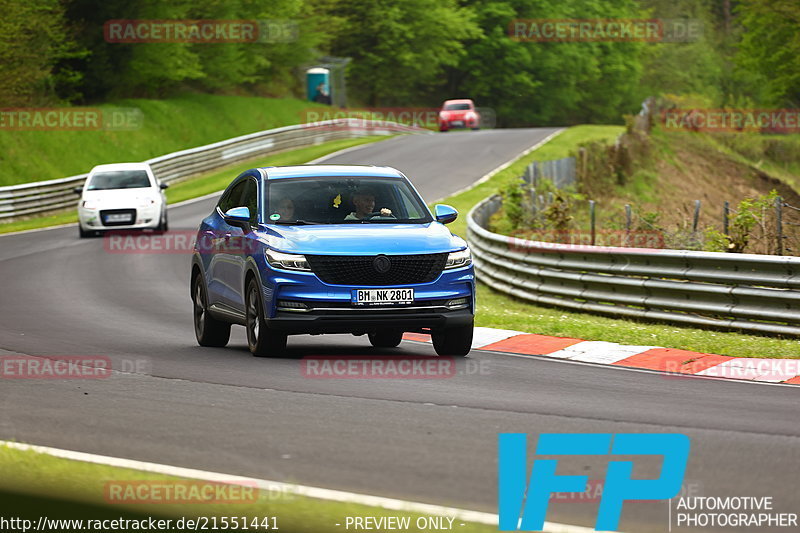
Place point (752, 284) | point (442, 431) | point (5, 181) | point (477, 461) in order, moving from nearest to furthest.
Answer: point (477, 461), point (442, 431), point (752, 284), point (5, 181)

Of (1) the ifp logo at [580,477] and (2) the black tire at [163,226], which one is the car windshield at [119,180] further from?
(1) the ifp logo at [580,477]

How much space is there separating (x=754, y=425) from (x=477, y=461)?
227 centimetres

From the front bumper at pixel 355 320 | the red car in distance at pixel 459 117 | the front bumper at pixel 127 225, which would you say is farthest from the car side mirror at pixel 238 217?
the red car in distance at pixel 459 117

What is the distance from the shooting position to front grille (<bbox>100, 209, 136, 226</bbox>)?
101 feet

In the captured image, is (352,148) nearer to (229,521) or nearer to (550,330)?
(550,330)

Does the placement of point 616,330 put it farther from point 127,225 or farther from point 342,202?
point 127,225

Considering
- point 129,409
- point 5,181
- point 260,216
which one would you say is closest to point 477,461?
point 129,409

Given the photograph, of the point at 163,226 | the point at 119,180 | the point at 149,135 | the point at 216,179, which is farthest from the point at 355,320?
the point at 149,135

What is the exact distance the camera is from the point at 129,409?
30.1ft

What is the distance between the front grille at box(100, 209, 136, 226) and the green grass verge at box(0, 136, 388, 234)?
5223mm

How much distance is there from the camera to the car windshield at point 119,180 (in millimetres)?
31328

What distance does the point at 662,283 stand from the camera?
15844 mm

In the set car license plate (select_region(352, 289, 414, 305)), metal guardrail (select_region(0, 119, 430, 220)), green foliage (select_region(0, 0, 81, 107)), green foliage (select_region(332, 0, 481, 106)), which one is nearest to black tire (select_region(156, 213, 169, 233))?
metal guardrail (select_region(0, 119, 430, 220))

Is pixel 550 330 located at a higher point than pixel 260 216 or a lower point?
lower
